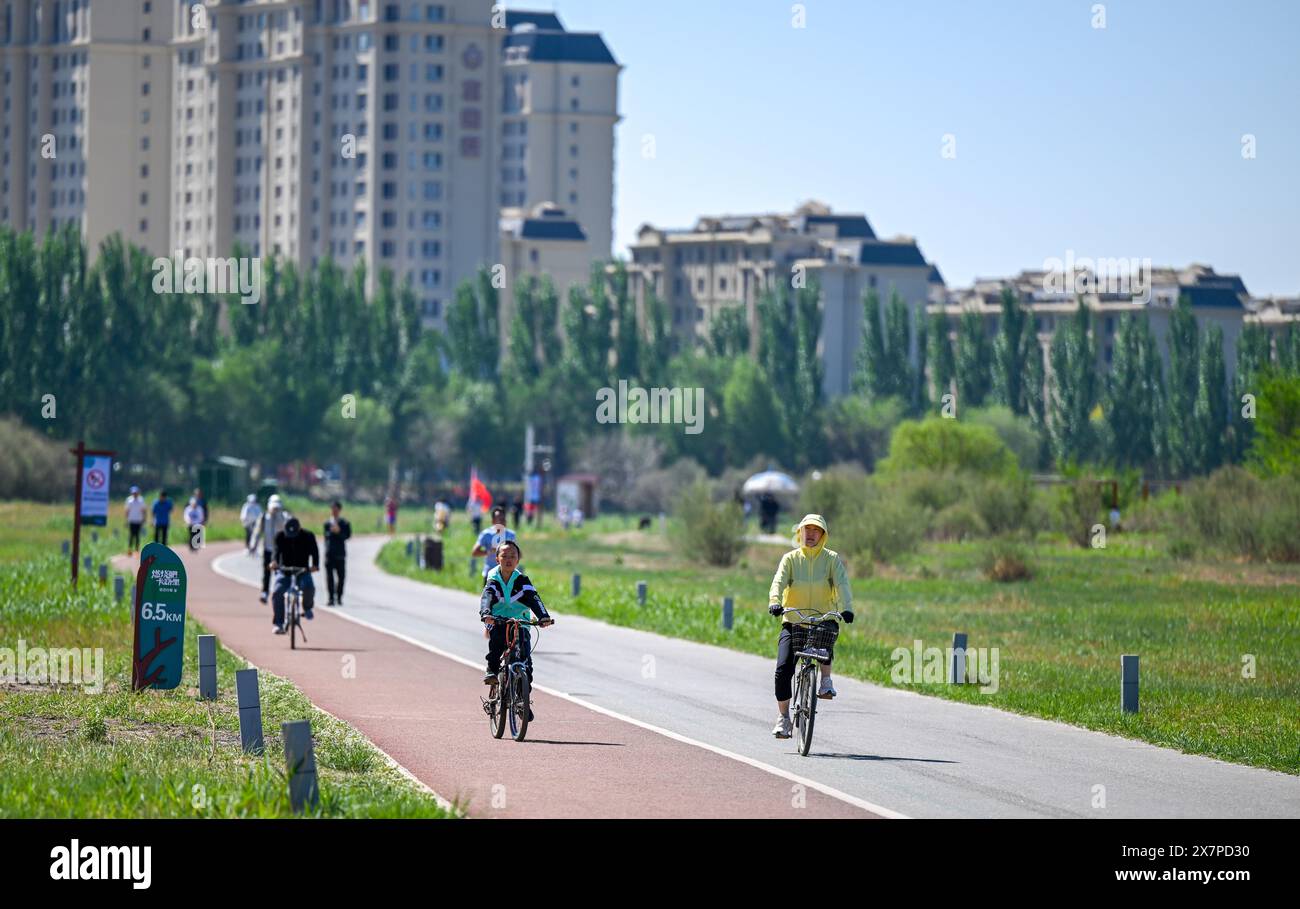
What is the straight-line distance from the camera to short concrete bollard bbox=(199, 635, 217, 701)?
19.6 m

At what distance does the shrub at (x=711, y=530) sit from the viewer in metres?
56.7

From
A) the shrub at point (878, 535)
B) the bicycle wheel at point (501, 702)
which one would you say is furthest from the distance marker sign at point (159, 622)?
the shrub at point (878, 535)

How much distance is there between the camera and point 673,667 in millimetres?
25219

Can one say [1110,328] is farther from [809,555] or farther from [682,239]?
[809,555]

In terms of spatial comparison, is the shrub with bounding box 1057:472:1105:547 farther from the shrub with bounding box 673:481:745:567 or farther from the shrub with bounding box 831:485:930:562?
the shrub with bounding box 673:481:745:567

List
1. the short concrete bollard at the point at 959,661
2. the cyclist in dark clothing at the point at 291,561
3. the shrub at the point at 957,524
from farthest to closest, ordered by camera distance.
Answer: the shrub at the point at 957,524 < the cyclist in dark clothing at the point at 291,561 < the short concrete bollard at the point at 959,661

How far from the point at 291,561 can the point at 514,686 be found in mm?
11727

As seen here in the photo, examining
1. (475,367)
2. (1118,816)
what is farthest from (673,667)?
(475,367)

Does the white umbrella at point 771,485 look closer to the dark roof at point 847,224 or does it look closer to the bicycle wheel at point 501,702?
the dark roof at point 847,224

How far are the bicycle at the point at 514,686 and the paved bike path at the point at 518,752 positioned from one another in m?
0.17

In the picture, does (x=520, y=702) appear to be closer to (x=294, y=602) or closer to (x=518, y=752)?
(x=518, y=752)

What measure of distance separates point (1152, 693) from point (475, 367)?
105 meters

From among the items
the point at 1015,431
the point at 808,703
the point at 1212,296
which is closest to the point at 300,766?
the point at 808,703

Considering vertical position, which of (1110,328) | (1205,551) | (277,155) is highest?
(277,155)
